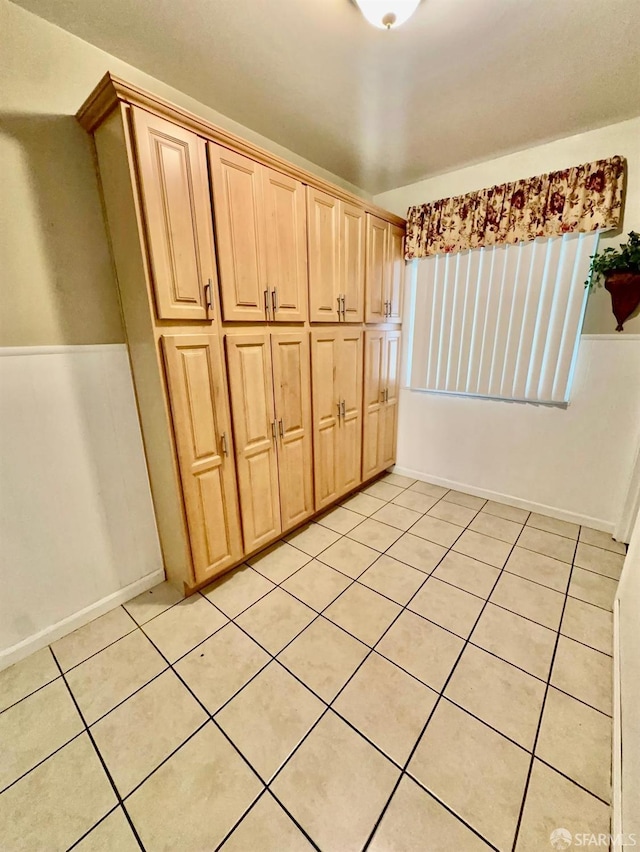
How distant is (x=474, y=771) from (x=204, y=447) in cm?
162

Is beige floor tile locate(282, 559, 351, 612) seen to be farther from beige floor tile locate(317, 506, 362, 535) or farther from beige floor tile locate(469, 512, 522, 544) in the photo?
beige floor tile locate(469, 512, 522, 544)

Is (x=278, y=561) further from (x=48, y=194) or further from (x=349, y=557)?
(x=48, y=194)

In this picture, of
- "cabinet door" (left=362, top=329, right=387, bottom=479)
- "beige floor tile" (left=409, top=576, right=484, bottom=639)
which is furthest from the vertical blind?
"beige floor tile" (left=409, top=576, right=484, bottom=639)

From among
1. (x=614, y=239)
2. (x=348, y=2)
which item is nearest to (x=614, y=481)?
(x=614, y=239)

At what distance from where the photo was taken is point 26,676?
142cm

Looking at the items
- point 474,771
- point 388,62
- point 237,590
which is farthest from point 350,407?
point 474,771

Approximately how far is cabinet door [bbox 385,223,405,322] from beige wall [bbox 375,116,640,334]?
0.47m

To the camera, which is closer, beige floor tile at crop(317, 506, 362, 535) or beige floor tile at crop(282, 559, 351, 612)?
beige floor tile at crop(282, 559, 351, 612)

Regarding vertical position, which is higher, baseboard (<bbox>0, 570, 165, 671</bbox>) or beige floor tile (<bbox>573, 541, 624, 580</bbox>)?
baseboard (<bbox>0, 570, 165, 671</bbox>)

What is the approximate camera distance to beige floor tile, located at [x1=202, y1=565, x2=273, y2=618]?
1.78 metres

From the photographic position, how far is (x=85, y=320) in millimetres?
1528

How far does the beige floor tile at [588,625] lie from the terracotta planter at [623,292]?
169 centimetres

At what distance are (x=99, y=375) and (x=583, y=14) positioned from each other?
2497 mm

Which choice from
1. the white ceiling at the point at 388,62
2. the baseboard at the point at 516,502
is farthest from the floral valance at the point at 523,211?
the baseboard at the point at 516,502
